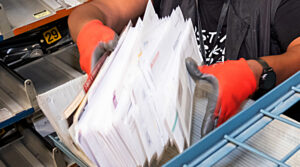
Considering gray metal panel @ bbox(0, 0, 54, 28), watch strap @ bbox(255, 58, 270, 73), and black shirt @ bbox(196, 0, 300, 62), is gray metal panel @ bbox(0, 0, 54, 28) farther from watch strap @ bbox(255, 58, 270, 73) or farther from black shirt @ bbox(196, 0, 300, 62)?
watch strap @ bbox(255, 58, 270, 73)

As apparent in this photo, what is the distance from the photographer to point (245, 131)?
2.14ft

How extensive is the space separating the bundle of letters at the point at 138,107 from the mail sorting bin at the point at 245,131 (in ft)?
0.19

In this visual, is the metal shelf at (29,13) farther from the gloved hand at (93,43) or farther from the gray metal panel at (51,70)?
the gloved hand at (93,43)

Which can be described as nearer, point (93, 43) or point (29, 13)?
point (93, 43)

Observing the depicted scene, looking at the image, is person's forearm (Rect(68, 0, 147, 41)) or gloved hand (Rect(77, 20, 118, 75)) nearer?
gloved hand (Rect(77, 20, 118, 75))

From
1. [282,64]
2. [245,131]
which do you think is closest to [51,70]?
[282,64]

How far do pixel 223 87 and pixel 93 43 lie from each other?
43cm

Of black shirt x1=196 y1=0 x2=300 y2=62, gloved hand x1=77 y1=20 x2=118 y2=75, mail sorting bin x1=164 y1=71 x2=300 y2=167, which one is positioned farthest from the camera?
black shirt x1=196 y1=0 x2=300 y2=62

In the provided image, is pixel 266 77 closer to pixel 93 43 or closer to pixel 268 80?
pixel 268 80

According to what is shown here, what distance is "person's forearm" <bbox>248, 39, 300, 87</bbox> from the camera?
845 millimetres

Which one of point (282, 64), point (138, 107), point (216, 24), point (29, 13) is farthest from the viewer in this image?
point (29, 13)

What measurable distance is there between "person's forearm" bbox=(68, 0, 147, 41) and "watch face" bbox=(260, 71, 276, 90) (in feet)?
2.46

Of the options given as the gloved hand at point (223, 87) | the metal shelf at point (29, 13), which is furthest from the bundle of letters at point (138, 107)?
the metal shelf at point (29, 13)

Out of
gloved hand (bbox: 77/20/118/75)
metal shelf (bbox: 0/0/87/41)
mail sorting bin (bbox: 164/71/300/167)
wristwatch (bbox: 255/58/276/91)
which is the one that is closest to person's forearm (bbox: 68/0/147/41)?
gloved hand (bbox: 77/20/118/75)
